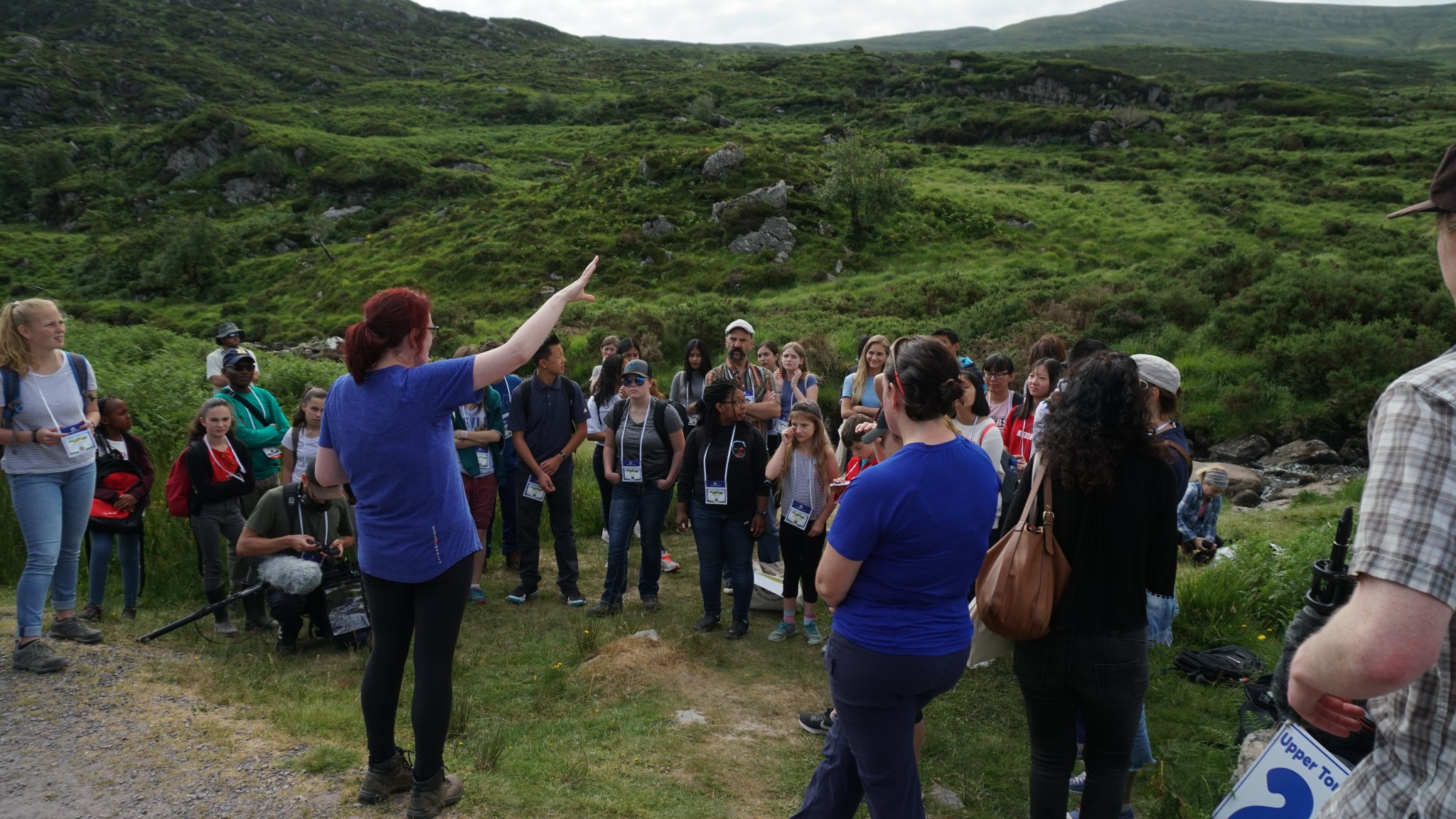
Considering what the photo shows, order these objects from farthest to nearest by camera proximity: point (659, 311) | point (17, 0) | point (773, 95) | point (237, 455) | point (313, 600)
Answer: point (17, 0) < point (773, 95) < point (659, 311) < point (237, 455) < point (313, 600)

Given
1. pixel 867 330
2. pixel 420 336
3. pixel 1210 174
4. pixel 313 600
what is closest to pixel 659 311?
pixel 867 330

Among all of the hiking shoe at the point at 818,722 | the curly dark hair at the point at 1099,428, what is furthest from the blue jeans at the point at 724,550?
the curly dark hair at the point at 1099,428

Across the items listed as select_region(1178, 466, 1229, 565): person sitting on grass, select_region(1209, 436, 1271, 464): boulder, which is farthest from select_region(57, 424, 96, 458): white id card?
select_region(1209, 436, 1271, 464): boulder

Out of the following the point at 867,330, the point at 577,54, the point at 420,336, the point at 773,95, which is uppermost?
the point at 577,54

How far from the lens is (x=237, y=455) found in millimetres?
6586

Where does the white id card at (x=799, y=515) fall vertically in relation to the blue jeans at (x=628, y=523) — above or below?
above

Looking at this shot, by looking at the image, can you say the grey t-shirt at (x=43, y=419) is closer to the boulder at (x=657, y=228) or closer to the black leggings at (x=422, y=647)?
the black leggings at (x=422, y=647)

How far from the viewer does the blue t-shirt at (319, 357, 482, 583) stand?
131 inches

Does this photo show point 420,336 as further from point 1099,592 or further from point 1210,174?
point 1210,174

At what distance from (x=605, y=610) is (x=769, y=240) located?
30823 millimetres

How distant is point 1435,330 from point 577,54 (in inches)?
5180

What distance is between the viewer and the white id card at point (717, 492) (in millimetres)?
6336

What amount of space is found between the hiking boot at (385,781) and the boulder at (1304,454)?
1640 cm

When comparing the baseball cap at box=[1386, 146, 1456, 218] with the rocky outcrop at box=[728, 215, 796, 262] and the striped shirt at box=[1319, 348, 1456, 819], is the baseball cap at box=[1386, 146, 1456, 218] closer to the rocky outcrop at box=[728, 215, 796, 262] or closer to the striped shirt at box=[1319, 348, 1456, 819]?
the striped shirt at box=[1319, 348, 1456, 819]
